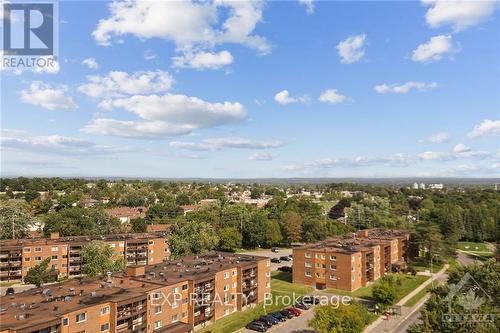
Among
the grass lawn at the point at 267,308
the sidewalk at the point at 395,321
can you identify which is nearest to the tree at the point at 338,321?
the sidewalk at the point at 395,321

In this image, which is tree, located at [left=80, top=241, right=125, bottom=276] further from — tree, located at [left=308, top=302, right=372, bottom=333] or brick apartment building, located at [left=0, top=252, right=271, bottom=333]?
tree, located at [left=308, top=302, right=372, bottom=333]

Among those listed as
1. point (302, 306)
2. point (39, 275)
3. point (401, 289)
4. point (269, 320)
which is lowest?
point (401, 289)

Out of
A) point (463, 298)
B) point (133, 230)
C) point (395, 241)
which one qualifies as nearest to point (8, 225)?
point (133, 230)

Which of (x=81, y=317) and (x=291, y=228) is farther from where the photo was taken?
(x=291, y=228)

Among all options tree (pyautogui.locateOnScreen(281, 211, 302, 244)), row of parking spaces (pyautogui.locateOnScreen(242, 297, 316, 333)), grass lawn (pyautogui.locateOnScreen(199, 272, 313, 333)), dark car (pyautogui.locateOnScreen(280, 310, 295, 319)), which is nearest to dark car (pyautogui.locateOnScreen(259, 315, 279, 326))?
row of parking spaces (pyautogui.locateOnScreen(242, 297, 316, 333))

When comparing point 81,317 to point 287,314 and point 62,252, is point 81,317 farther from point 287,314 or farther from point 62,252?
point 62,252

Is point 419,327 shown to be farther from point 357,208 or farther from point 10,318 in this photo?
point 357,208

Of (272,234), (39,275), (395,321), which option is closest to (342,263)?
(395,321)

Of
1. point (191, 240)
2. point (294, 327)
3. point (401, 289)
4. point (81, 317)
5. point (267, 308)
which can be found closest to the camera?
point (81, 317)
